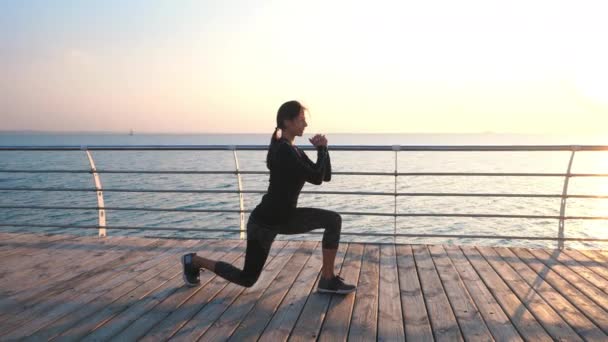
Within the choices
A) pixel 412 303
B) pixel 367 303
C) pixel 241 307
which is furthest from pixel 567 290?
A: pixel 241 307

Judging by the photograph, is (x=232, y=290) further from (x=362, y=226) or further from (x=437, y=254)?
(x=362, y=226)

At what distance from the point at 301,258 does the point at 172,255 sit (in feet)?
4.45

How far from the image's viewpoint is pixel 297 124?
3254 mm

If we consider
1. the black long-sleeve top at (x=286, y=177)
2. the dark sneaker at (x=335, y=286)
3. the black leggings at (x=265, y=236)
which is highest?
the black long-sleeve top at (x=286, y=177)

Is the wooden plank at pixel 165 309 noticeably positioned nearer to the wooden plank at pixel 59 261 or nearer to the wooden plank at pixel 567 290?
the wooden plank at pixel 59 261

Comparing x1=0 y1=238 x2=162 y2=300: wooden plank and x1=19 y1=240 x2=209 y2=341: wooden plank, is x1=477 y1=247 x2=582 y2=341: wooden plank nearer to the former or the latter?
x1=19 y1=240 x2=209 y2=341: wooden plank

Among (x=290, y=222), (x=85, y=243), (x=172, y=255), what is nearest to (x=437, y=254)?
(x=290, y=222)

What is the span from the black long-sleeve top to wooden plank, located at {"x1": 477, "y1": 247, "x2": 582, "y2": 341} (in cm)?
173

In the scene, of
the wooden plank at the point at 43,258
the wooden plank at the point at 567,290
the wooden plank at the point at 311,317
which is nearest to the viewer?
the wooden plank at the point at 311,317

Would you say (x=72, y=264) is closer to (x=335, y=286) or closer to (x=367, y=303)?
(x=335, y=286)

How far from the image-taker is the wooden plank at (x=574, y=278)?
3.53 metres

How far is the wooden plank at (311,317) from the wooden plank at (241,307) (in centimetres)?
39

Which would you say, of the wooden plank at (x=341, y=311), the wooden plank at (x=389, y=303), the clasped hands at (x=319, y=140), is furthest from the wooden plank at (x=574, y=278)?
the clasped hands at (x=319, y=140)

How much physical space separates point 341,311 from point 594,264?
282cm
